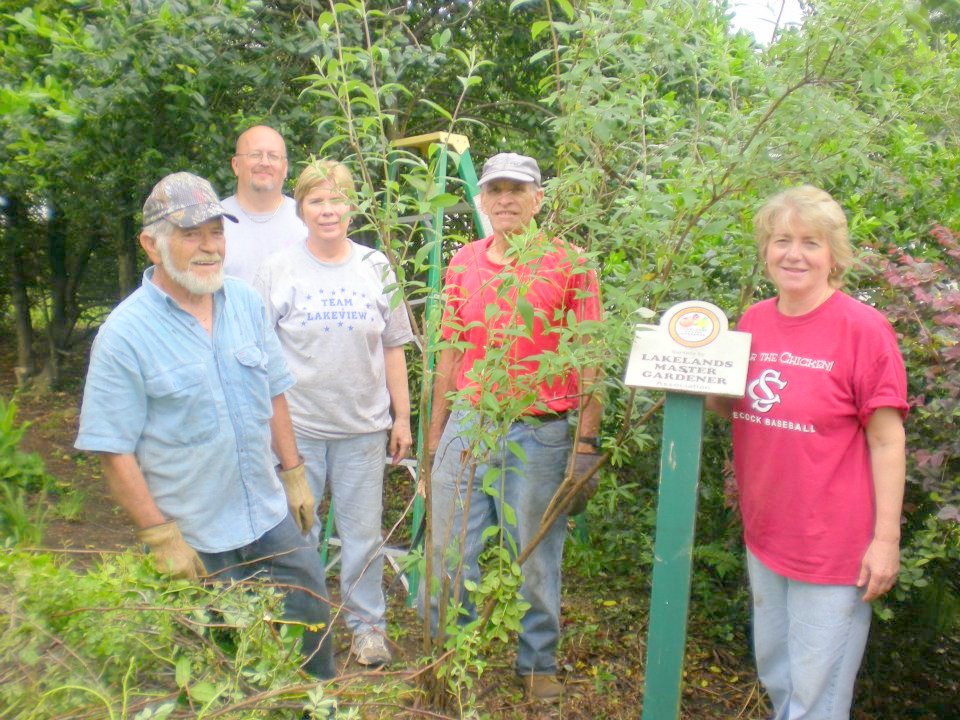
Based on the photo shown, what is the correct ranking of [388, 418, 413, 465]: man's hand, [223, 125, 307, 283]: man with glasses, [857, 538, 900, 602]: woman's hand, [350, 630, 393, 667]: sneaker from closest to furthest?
1. [857, 538, 900, 602]: woman's hand
2. [350, 630, 393, 667]: sneaker
3. [223, 125, 307, 283]: man with glasses
4. [388, 418, 413, 465]: man's hand

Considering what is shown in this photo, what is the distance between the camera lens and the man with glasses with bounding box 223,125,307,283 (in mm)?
4090

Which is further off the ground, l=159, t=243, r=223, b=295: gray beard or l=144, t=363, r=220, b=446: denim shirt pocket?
l=159, t=243, r=223, b=295: gray beard

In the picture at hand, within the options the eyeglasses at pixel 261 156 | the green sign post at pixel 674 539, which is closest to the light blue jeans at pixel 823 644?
the green sign post at pixel 674 539

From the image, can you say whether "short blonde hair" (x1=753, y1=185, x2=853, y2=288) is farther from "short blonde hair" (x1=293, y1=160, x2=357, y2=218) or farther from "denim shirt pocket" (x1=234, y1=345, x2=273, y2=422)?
"denim shirt pocket" (x1=234, y1=345, x2=273, y2=422)

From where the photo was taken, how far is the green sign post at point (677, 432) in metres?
2.57

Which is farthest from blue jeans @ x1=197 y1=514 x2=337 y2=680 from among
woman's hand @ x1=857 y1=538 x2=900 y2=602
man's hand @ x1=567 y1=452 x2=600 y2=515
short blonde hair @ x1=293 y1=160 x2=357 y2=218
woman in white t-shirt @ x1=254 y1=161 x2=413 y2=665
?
woman's hand @ x1=857 y1=538 x2=900 y2=602

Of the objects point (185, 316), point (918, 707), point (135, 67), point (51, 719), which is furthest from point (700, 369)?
point (135, 67)

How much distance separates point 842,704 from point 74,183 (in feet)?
17.9

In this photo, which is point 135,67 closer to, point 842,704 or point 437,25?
point 437,25

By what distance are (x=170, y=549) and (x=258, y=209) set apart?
1.93 m

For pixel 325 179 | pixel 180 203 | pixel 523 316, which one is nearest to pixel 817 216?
pixel 523 316

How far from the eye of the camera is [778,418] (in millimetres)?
2559

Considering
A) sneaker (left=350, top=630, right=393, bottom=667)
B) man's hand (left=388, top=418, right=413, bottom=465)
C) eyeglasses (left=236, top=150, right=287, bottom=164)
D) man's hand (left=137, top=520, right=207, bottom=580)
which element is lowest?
sneaker (left=350, top=630, right=393, bottom=667)

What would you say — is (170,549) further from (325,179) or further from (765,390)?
(765,390)
